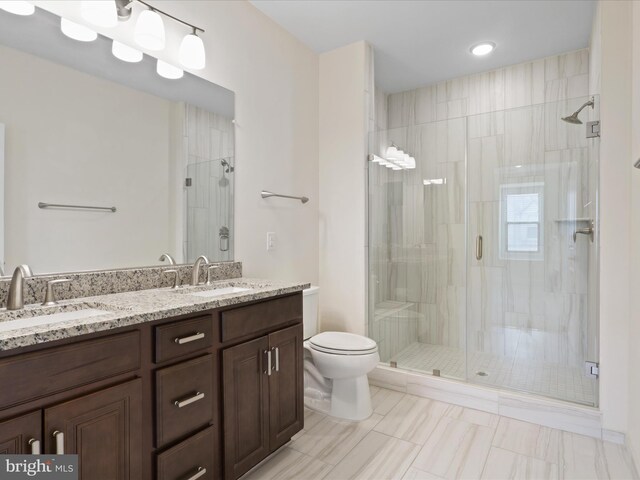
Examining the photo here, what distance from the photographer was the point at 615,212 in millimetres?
1973

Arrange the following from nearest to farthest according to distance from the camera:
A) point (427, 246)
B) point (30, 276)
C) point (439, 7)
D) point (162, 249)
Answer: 1. point (30, 276)
2. point (162, 249)
3. point (439, 7)
4. point (427, 246)

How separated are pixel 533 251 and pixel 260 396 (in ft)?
6.37

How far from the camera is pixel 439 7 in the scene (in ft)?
7.50

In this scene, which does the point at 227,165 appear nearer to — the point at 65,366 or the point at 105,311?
the point at 105,311

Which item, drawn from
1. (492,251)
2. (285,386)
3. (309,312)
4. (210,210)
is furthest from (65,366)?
(492,251)

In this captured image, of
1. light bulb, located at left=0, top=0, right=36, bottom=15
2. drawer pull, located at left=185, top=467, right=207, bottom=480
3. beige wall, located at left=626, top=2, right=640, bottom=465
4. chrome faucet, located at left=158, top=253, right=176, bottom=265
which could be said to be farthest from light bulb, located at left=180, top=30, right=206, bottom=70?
beige wall, located at left=626, top=2, right=640, bottom=465

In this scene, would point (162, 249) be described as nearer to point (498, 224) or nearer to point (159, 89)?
point (159, 89)

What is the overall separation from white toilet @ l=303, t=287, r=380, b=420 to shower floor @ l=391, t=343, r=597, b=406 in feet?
1.99

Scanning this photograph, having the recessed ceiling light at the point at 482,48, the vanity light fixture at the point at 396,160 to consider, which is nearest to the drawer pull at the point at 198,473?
the vanity light fixture at the point at 396,160

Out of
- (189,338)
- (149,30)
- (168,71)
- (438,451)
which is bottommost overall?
(438,451)

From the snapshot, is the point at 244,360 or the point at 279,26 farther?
the point at 279,26

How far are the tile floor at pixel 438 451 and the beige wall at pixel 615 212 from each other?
308 mm

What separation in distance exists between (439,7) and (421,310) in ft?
7.02

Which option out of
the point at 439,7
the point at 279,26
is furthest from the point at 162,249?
the point at 439,7
